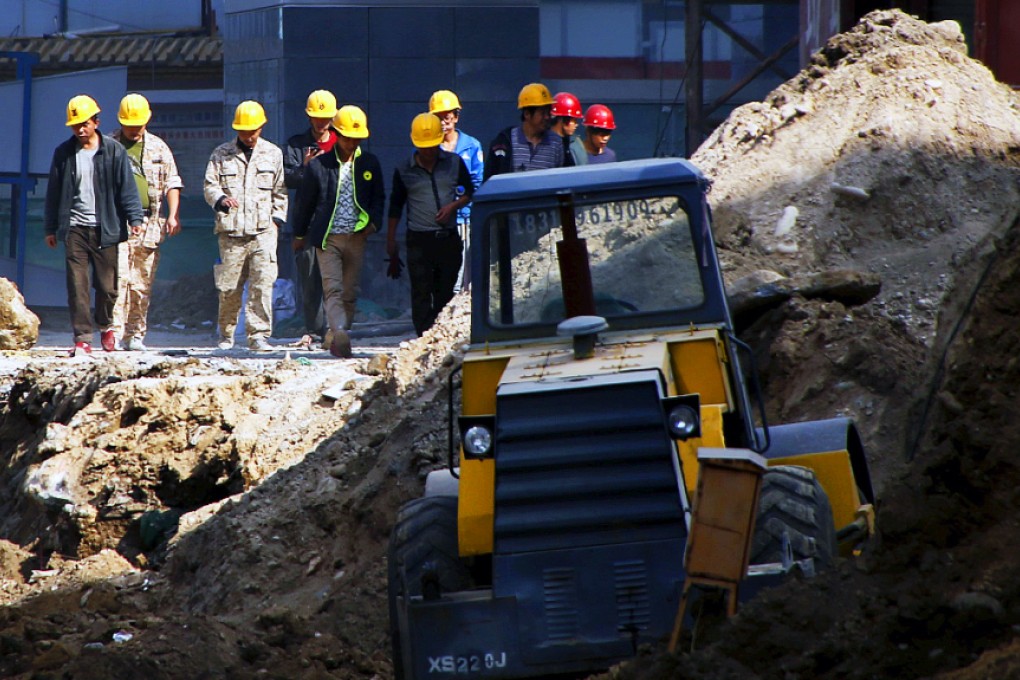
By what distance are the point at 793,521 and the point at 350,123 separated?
8325 millimetres

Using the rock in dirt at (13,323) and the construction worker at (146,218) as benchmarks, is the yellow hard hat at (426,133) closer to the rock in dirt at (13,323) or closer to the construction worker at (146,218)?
the construction worker at (146,218)

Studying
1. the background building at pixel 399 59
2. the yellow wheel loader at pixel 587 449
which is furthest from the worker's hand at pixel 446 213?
the yellow wheel loader at pixel 587 449

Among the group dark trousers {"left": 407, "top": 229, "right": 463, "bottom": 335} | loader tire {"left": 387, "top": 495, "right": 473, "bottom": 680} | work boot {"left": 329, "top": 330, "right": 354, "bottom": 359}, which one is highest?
dark trousers {"left": 407, "top": 229, "right": 463, "bottom": 335}

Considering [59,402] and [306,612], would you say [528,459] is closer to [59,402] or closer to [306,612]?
[306,612]

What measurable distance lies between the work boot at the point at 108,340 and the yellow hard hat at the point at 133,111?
196 centimetres

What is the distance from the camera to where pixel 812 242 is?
9.73 metres

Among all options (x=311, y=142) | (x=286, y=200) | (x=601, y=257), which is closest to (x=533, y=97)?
(x=311, y=142)

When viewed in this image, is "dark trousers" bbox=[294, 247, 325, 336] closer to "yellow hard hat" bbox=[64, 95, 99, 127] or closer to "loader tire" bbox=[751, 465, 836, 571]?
"yellow hard hat" bbox=[64, 95, 99, 127]

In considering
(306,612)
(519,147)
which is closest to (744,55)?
(519,147)

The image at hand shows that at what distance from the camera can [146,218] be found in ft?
47.0

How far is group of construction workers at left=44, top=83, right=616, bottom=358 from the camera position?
1251 centimetres

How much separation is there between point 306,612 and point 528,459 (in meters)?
3.49

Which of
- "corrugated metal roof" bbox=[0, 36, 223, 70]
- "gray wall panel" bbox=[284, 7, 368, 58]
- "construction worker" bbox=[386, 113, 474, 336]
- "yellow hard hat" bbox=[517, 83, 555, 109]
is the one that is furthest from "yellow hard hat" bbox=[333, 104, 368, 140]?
"corrugated metal roof" bbox=[0, 36, 223, 70]

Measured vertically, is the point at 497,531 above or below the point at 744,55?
below
